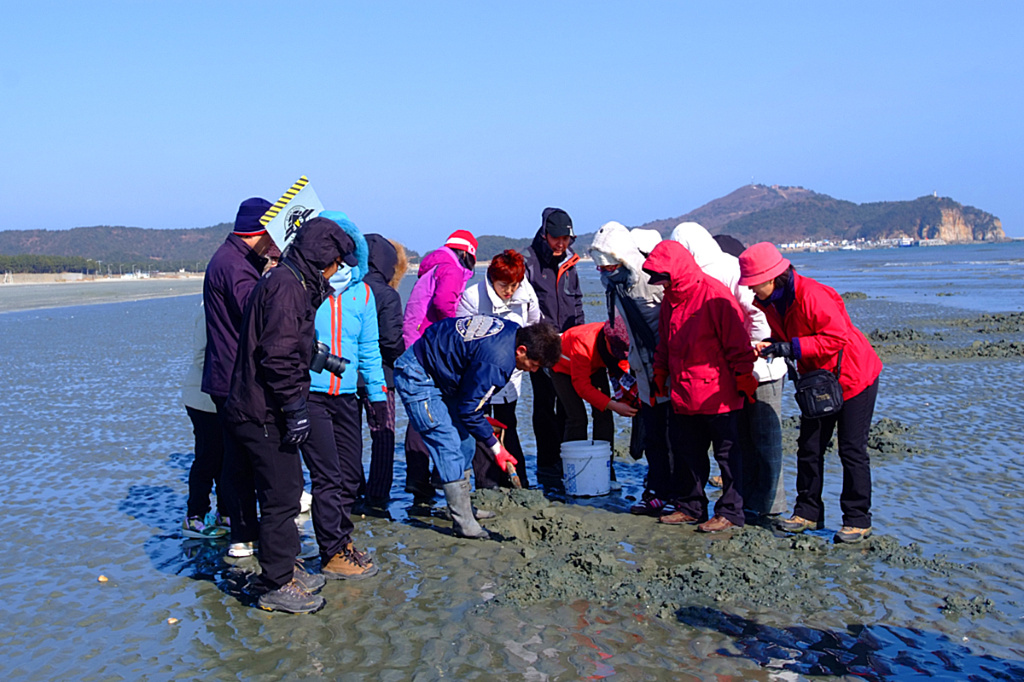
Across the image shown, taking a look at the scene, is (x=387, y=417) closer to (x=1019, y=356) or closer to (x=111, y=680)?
(x=111, y=680)

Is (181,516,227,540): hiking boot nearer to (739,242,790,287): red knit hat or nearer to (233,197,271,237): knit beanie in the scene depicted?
(233,197,271,237): knit beanie

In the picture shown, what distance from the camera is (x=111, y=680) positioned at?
376 centimetres

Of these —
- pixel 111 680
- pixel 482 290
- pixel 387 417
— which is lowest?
pixel 111 680

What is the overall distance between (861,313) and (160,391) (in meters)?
17.7

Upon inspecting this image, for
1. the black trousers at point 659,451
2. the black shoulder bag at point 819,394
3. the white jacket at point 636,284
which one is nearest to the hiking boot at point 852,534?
the black shoulder bag at point 819,394

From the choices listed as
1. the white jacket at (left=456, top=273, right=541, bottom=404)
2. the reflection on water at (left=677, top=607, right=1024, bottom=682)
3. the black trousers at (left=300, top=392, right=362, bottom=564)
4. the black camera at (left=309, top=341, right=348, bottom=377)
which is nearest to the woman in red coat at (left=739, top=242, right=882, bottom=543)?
the reflection on water at (left=677, top=607, right=1024, bottom=682)

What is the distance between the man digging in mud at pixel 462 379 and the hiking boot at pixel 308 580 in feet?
3.50

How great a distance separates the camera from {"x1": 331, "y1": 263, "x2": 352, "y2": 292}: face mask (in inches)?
193

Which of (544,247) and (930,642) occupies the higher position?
(544,247)

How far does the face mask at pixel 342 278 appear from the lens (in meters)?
4.91

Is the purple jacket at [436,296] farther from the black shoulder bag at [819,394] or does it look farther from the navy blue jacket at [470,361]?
the black shoulder bag at [819,394]

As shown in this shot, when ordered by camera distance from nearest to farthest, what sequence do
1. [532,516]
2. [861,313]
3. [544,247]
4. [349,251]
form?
[349,251] → [532,516] → [544,247] → [861,313]

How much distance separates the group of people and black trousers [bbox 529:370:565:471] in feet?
1.34

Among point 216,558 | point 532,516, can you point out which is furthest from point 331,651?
point 532,516
